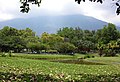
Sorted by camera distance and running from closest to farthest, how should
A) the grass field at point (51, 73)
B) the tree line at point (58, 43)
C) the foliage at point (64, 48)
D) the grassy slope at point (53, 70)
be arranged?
1. the grass field at point (51, 73)
2. the grassy slope at point (53, 70)
3. the tree line at point (58, 43)
4. the foliage at point (64, 48)

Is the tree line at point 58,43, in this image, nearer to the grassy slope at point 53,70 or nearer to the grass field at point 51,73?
the grassy slope at point 53,70

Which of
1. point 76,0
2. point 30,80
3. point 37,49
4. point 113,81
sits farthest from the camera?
point 37,49

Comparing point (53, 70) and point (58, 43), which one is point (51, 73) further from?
point (58, 43)

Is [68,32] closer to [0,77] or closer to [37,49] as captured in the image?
[37,49]

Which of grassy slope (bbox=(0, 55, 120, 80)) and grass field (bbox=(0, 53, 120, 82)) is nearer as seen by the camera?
grass field (bbox=(0, 53, 120, 82))

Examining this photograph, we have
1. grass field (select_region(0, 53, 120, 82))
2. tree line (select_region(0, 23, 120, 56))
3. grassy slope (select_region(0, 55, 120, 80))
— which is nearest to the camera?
grass field (select_region(0, 53, 120, 82))

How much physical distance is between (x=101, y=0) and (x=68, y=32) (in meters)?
141

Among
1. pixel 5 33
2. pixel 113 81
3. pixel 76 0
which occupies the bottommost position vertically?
pixel 113 81

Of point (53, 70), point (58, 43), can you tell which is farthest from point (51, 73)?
point (58, 43)

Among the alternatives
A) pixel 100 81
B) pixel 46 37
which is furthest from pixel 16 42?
pixel 100 81

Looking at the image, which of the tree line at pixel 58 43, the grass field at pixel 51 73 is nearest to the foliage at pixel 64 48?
the tree line at pixel 58 43

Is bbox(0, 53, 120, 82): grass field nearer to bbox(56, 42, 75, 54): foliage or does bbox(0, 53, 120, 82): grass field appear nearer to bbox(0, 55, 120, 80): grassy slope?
bbox(0, 55, 120, 80): grassy slope

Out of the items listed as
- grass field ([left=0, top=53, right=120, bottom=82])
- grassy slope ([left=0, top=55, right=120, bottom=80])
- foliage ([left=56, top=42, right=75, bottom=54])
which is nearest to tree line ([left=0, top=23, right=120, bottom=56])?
foliage ([left=56, top=42, right=75, bottom=54])

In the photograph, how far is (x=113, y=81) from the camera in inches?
562
